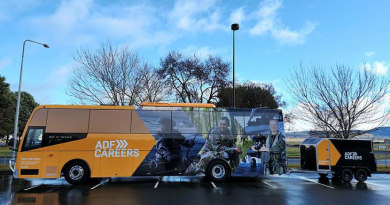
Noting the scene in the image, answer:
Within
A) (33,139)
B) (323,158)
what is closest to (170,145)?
(33,139)

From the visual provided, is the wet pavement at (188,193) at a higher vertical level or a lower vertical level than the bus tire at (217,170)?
lower

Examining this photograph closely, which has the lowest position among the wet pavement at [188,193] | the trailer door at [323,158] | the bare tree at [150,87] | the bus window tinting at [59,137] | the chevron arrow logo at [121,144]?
the wet pavement at [188,193]

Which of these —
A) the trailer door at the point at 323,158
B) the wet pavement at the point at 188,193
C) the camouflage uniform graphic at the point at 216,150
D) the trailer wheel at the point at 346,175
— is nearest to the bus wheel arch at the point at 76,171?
the wet pavement at the point at 188,193

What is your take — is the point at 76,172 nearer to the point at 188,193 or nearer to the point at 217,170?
the point at 188,193

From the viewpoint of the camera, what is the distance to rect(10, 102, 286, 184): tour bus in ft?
35.7

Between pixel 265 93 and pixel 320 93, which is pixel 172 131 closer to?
pixel 320 93

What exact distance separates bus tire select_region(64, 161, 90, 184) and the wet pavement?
0.93 ft

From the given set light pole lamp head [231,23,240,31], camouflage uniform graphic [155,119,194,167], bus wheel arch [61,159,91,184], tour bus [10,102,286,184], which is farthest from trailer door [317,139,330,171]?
bus wheel arch [61,159,91,184]

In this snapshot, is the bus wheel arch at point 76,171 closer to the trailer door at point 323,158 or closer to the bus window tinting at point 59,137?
the bus window tinting at point 59,137

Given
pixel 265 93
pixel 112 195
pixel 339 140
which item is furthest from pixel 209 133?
pixel 265 93

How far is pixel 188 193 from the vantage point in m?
9.33

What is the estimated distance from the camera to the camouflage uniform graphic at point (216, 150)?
38.2 ft

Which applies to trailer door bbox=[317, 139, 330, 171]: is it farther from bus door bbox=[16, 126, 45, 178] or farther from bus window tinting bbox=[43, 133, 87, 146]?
bus door bbox=[16, 126, 45, 178]

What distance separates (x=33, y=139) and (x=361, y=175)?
581 inches
